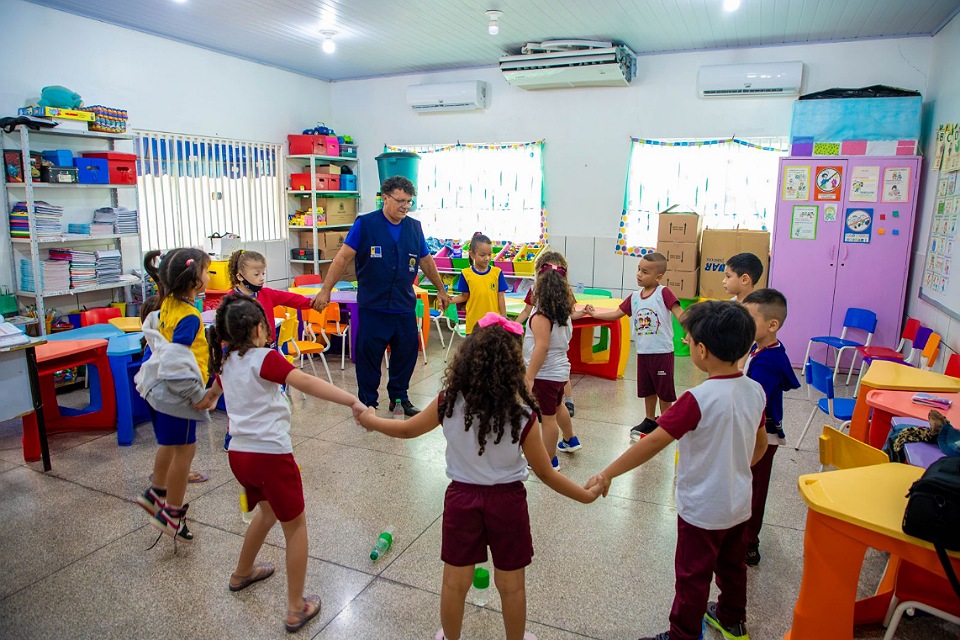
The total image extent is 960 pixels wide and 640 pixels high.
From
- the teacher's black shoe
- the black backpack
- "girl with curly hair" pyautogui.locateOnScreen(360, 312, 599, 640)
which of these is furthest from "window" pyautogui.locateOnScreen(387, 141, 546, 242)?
the black backpack

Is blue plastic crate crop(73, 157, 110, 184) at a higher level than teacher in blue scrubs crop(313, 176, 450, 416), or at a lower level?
higher

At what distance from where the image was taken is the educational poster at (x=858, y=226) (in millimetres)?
6176

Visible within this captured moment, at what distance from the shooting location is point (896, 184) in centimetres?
601

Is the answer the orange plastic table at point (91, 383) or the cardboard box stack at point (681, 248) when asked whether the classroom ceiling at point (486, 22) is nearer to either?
the cardboard box stack at point (681, 248)

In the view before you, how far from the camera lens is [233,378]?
2.43m

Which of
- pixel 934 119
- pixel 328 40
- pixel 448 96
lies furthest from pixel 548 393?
pixel 448 96

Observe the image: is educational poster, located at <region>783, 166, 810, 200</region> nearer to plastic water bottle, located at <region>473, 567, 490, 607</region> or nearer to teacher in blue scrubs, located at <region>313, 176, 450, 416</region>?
teacher in blue scrubs, located at <region>313, 176, 450, 416</region>

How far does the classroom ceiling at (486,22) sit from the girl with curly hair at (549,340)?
329 centimetres

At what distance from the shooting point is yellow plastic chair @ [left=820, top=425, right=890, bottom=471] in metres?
2.42

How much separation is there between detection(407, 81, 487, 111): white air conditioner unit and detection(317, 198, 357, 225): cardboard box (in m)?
1.71

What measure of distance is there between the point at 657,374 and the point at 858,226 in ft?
11.4

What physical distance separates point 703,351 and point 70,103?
6.24 meters

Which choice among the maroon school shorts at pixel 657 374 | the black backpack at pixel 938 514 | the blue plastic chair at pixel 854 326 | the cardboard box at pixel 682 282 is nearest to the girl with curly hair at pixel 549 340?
the maroon school shorts at pixel 657 374

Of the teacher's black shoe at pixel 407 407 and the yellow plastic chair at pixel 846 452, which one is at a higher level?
the yellow plastic chair at pixel 846 452
